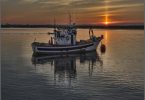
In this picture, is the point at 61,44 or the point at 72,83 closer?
the point at 72,83

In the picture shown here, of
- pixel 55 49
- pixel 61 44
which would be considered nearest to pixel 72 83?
pixel 55 49

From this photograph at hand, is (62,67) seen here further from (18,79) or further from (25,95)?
(25,95)

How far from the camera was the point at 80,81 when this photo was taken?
27.8 metres

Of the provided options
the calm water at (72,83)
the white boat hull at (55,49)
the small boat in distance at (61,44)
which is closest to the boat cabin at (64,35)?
the small boat in distance at (61,44)

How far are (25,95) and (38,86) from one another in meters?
3.34

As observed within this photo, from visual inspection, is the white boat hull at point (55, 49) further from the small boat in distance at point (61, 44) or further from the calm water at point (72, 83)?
the calm water at point (72, 83)

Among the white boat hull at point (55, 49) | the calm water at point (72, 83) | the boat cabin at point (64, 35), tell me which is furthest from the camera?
the boat cabin at point (64, 35)

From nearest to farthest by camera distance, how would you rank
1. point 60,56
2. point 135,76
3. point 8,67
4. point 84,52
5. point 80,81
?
point 80,81
point 135,76
point 8,67
point 60,56
point 84,52

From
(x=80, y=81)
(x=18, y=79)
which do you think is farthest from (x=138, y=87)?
(x=18, y=79)

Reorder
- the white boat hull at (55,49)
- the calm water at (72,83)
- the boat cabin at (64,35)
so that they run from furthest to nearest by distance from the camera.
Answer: the boat cabin at (64,35) → the white boat hull at (55,49) → the calm water at (72,83)

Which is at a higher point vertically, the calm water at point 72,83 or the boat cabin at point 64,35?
the boat cabin at point 64,35

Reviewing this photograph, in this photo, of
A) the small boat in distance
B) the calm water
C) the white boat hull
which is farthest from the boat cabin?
the calm water

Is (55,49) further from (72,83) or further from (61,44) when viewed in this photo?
(72,83)

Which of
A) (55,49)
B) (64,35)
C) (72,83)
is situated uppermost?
(64,35)
